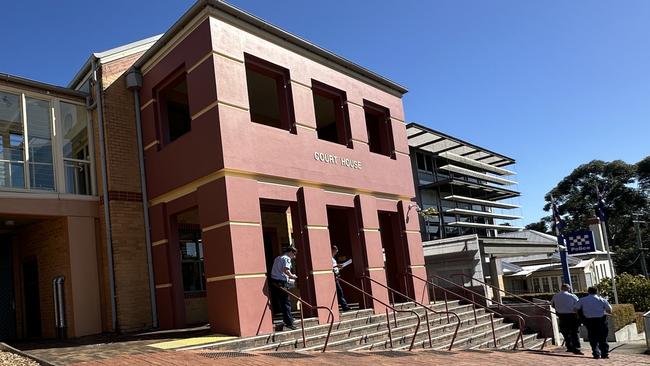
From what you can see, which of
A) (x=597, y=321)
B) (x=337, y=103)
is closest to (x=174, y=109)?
(x=337, y=103)

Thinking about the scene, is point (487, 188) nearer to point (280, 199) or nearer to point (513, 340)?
point (513, 340)

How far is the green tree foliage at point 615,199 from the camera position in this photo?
54.3m

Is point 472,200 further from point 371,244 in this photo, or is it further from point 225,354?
point 225,354

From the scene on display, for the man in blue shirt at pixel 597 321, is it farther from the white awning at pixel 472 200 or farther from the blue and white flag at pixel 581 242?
the white awning at pixel 472 200

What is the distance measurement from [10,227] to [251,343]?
26.8ft

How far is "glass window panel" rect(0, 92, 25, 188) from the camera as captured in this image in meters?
12.3

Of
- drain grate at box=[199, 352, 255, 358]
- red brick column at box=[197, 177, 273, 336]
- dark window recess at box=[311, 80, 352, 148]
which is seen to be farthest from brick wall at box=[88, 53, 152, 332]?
dark window recess at box=[311, 80, 352, 148]

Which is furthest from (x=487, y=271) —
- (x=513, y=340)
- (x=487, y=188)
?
(x=487, y=188)

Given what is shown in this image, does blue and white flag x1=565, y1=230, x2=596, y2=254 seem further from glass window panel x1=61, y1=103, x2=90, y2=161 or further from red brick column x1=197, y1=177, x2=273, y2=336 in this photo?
glass window panel x1=61, y1=103, x2=90, y2=161

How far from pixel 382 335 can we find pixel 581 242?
45.8ft

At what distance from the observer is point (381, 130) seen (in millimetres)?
16453

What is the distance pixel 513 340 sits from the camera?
46.3 feet

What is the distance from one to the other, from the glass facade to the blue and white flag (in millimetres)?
18175

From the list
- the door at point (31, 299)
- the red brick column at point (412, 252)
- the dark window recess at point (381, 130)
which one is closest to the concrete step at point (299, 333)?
the red brick column at point (412, 252)
